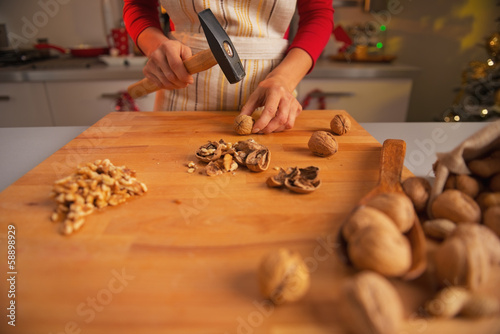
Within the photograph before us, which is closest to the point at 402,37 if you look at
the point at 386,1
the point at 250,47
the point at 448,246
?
the point at 386,1

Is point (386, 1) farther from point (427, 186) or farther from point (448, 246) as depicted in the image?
point (448, 246)

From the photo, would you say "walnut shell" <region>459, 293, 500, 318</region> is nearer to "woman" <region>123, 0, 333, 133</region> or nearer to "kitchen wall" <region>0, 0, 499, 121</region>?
"woman" <region>123, 0, 333, 133</region>

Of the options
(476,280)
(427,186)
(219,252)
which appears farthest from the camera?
(427,186)

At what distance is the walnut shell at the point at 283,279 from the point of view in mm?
453

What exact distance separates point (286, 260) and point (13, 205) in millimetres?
628

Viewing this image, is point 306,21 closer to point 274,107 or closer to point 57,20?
point 274,107

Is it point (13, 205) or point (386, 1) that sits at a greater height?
point (386, 1)

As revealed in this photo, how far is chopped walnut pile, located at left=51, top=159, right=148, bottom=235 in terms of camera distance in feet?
2.15

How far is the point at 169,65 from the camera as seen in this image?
112cm

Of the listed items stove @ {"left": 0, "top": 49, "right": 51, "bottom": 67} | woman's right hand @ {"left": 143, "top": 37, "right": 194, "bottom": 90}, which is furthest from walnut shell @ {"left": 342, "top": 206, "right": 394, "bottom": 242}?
stove @ {"left": 0, "top": 49, "right": 51, "bottom": 67}

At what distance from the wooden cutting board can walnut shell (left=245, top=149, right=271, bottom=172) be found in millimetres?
18

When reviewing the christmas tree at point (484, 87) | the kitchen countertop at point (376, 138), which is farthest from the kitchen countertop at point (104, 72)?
the kitchen countertop at point (376, 138)

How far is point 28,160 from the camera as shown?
40.9 inches

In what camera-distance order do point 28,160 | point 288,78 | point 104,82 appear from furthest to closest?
point 104,82, point 288,78, point 28,160
